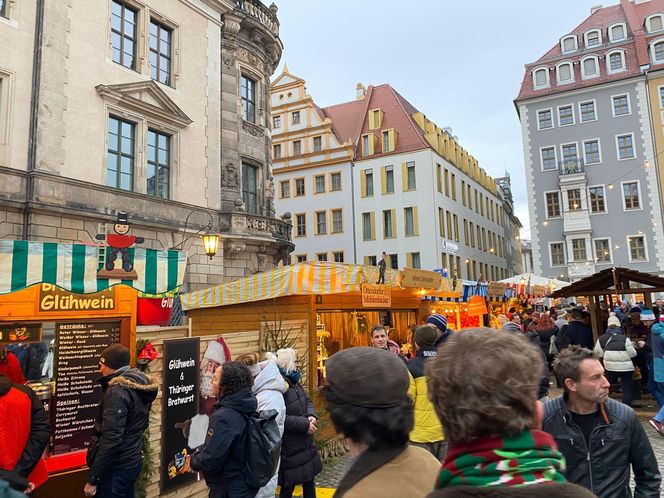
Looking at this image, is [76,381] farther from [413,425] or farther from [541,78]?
[541,78]

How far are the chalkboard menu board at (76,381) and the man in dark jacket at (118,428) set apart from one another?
1279 millimetres

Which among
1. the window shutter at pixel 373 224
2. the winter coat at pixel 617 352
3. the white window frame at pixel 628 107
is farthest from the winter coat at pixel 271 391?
the white window frame at pixel 628 107

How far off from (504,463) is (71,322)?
17.4 ft

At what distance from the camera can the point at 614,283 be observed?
12.3 m

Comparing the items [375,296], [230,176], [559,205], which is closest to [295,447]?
[375,296]

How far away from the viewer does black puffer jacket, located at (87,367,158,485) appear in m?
4.16

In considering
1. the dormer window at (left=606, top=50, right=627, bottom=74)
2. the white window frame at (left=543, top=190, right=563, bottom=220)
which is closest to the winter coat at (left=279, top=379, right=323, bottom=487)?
the white window frame at (left=543, top=190, right=563, bottom=220)

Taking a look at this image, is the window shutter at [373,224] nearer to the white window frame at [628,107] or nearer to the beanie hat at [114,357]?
the white window frame at [628,107]

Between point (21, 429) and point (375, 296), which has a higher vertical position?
point (375, 296)

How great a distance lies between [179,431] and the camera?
20.0ft

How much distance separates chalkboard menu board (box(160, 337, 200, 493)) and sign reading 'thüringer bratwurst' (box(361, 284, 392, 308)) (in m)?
3.59

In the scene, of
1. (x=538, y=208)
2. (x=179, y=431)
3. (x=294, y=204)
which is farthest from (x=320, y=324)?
(x=538, y=208)

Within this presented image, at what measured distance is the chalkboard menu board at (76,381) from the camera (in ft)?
17.7

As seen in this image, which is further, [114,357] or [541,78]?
[541,78]
